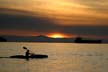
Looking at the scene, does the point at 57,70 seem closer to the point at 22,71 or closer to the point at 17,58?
the point at 22,71

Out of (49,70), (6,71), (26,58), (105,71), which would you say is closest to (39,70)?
(49,70)

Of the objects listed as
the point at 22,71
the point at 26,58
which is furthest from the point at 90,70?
the point at 26,58

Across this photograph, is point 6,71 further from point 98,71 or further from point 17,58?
point 17,58

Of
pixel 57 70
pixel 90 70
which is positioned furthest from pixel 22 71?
pixel 90 70

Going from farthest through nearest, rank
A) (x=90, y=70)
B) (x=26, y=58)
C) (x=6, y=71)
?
(x=26, y=58)
(x=90, y=70)
(x=6, y=71)

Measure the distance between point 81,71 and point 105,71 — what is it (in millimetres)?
3698

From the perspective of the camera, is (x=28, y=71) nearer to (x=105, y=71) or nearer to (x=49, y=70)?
(x=49, y=70)

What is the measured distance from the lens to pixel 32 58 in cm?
9319

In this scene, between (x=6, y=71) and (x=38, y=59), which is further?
(x=38, y=59)

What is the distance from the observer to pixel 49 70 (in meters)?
64.6

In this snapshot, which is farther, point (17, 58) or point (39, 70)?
point (17, 58)

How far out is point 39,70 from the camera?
215 ft

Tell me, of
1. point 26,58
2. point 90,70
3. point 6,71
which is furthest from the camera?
point 26,58

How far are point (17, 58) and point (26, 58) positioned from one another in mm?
3952
